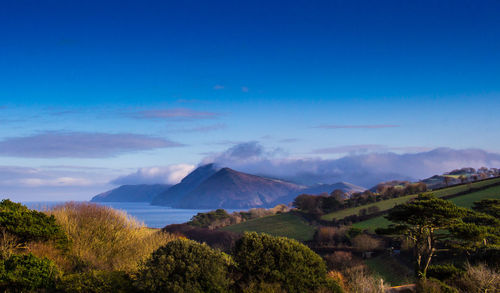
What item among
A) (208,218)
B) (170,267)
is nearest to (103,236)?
(170,267)

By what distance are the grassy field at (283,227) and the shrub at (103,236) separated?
41332 millimetres

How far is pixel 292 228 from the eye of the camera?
247 feet

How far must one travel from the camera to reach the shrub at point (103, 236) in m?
20.5

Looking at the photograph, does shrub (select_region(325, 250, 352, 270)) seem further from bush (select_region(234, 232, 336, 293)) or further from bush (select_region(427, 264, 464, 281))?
bush (select_region(234, 232, 336, 293))

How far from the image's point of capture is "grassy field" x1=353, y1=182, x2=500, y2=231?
55.2m

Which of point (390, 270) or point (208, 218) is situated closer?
point (390, 270)

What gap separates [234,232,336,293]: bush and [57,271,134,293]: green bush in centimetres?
419

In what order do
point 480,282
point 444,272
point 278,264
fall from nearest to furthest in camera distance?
point 278,264 → point 480,282 → point 444,272

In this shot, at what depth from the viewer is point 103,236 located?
934 inches

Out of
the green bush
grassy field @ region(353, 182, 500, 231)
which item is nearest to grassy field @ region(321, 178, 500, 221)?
grassy field @ region(353, 182, 500, 231)

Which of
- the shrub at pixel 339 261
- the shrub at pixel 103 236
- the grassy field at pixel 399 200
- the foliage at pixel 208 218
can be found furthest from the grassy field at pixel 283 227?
the shrub at pixel 103 236

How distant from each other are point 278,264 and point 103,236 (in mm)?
13189

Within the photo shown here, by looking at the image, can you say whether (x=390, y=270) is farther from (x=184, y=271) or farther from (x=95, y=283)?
(x=95, y=283)

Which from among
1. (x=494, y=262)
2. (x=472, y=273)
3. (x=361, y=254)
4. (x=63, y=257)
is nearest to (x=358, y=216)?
(x=361, y=254)
